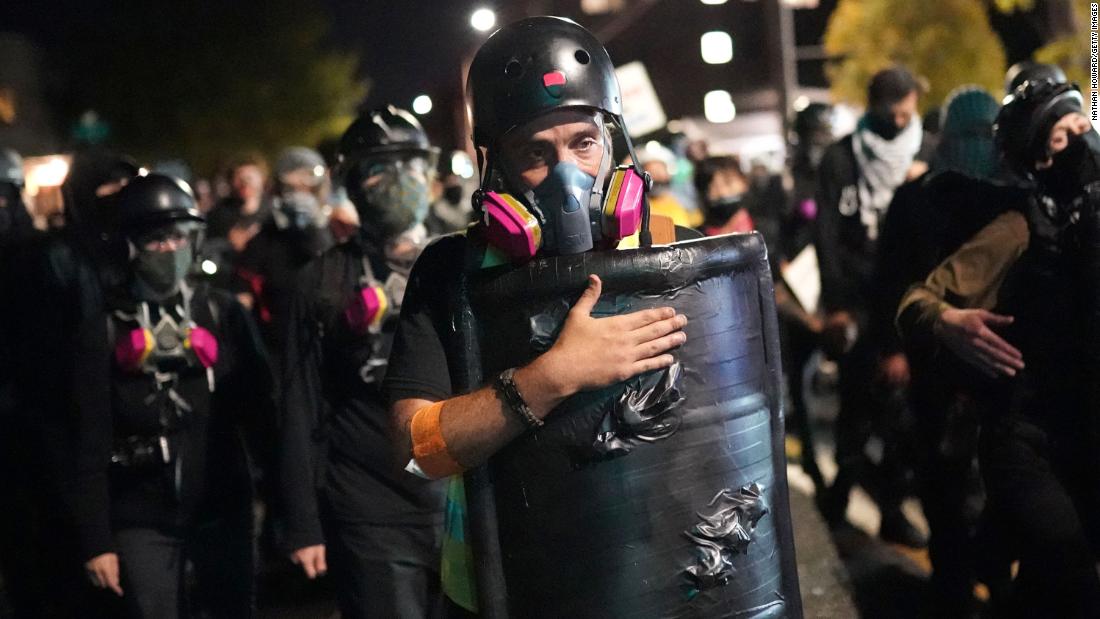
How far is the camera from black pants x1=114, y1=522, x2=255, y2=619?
171 inches

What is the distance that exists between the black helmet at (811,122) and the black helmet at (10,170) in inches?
226

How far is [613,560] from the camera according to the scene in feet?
7.59

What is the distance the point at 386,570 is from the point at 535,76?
1.97 m

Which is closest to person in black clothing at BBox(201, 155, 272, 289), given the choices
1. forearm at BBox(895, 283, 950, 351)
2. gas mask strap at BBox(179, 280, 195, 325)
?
gas mask strap at BBox(179, 280, 195, 325)

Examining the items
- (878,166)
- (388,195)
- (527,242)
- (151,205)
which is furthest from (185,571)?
(878,166)

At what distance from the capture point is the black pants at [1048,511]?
3.80m

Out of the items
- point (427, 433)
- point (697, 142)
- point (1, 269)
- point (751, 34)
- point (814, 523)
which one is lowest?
point (814, 523)

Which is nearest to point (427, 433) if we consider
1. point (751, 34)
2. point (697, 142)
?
point (697, 142)

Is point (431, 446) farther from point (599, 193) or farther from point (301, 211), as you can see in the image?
point (301, 211)

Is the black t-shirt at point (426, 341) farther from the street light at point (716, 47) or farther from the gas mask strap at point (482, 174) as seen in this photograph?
the street light at point (716, 47)

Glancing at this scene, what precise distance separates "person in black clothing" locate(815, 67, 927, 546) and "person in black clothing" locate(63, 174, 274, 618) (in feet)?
12.6

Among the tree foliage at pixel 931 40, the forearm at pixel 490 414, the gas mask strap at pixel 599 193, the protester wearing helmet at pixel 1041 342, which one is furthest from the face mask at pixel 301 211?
the tree foliage at pixel 931 40

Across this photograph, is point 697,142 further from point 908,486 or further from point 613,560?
point 613,560

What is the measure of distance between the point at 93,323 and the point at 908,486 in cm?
461
